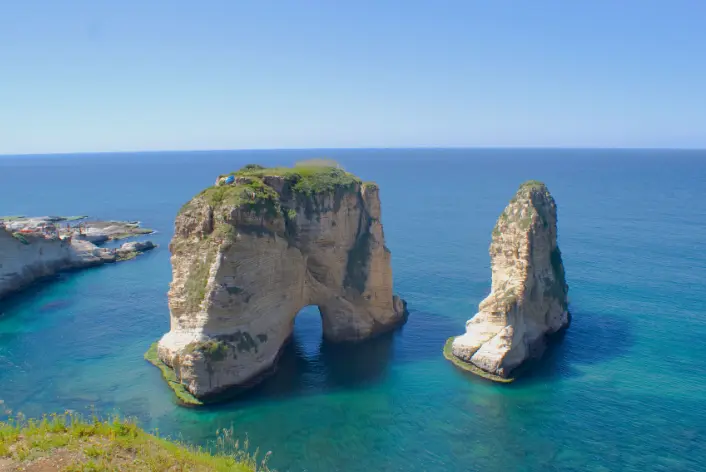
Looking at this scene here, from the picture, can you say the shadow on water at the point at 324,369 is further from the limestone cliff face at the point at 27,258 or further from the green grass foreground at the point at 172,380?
the limestone cliff face at the point at 27,258

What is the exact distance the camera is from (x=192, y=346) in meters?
29.6

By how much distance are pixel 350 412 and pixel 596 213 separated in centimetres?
7870

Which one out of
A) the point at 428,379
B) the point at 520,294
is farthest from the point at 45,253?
the point at 520,294

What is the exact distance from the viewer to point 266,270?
32.5m

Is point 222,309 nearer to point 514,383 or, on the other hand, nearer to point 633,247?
point 514,383

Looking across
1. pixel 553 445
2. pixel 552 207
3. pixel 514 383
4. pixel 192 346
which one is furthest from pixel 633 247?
pixel 192 346

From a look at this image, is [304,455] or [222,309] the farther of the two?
[222,309]

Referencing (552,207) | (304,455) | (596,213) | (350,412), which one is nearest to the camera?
(304,455)

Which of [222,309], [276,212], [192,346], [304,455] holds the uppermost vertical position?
[276,212]

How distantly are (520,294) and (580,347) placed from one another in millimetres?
6149

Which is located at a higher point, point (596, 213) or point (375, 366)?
point (596, 213)

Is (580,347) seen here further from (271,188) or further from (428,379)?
(271,188)

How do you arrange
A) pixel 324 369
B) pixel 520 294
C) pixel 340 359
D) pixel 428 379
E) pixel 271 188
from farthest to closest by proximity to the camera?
pixel 340 359
pixel 271 188
pixel 520 294
pixel 324 369
pixel 428 379

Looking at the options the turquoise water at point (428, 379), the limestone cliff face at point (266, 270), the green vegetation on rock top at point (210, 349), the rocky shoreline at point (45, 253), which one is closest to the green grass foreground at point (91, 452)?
the turquoise water at point (428, 379)
